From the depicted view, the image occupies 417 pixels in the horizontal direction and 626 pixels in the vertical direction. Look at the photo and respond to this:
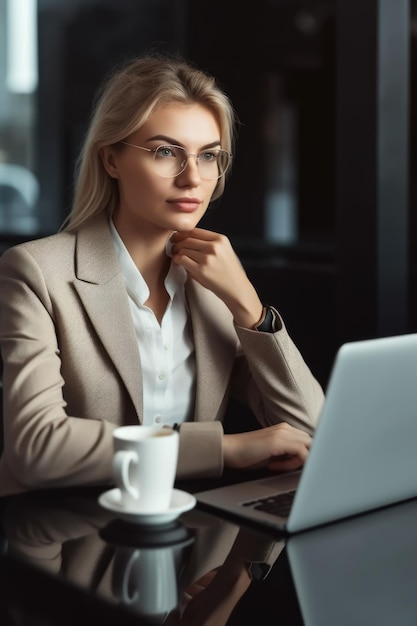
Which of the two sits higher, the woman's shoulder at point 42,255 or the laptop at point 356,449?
the woman's shoulder at point 42,255

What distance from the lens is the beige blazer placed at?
1506 millimetres

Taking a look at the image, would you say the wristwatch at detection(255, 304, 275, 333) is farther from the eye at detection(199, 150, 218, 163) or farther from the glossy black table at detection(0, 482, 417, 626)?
the glossy black table at detection(0, 482, 417, 626)

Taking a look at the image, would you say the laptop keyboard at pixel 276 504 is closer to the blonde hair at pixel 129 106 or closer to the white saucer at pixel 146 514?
the white saucer at pixel 146 514

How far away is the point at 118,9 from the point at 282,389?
4.96m

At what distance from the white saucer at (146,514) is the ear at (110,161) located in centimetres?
80

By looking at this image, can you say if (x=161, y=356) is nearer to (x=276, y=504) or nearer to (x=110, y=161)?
(x=110, y=161)

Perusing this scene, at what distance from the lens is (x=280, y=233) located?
6809 mm

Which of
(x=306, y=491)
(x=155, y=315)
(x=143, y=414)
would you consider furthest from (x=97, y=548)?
(x=155, y=315)

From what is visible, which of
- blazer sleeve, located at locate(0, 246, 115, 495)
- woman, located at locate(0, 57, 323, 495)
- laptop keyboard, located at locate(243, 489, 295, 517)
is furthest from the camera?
woman, located at locate(0, 57, 323, 495)

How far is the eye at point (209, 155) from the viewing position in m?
1.78

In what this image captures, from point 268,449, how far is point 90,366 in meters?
0.39

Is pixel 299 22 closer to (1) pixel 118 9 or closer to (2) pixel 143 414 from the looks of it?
(1) pixel 118 9

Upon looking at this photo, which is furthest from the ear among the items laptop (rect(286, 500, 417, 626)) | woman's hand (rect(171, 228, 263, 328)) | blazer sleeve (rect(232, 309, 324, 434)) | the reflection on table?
laptop (rect(286, 500, 417, 626))

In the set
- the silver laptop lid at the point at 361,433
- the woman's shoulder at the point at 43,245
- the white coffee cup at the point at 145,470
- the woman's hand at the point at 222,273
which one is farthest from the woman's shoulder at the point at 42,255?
the silver laptop lid at the point at 361,433
